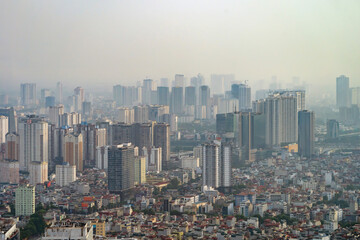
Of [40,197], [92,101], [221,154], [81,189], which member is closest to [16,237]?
[40,197]

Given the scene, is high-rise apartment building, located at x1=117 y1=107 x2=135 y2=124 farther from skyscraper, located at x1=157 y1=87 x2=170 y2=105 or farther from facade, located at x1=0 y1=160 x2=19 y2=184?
facade, located at x1=0 y1=160 x2=19 y2=184

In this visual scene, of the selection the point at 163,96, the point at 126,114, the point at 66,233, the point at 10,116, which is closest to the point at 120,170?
the point at 10,116

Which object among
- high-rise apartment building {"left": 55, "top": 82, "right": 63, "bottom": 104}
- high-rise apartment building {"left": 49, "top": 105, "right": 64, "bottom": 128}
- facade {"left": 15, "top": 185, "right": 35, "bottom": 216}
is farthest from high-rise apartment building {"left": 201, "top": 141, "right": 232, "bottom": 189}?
high-rise apartment building {"left": 49, "top": 105, "right": 64, "bottom": 128}

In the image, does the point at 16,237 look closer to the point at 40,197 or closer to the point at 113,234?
the point at 113,234

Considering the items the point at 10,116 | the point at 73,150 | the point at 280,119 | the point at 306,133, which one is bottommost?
the point at 73,150

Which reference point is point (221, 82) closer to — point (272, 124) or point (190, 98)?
point (272, 124)

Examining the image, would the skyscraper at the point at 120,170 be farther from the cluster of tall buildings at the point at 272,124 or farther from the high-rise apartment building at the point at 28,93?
the cluster of tall buildings at the point at 272,124
